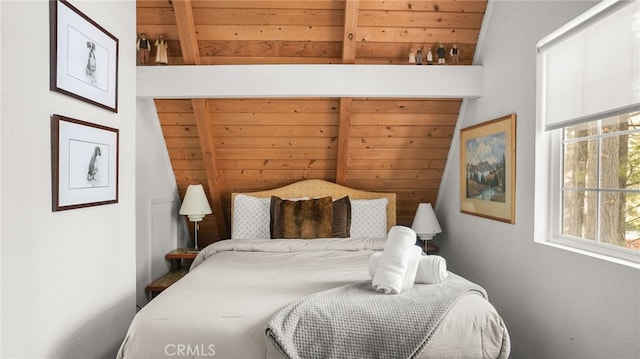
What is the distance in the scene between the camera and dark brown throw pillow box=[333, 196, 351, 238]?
3.70m

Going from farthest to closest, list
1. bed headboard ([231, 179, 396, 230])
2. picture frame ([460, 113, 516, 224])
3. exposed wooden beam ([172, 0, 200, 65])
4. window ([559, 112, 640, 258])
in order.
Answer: bed headboard ([231, 179, 396, 230]) < exposed wooden beam ([172, 0, 200, 65]) < picture frame ([460, 113, 516, 224]) < window ([559, 112, 640, 258])

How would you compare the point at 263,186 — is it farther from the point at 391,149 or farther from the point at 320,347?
the point at 320,347

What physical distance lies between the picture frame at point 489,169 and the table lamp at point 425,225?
0.31 m

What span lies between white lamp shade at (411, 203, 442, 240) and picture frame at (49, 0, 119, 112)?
2.61 m

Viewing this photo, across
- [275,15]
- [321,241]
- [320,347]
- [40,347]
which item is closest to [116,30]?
[275,15]

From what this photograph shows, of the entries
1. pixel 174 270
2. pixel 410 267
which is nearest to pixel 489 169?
pixel 410 267

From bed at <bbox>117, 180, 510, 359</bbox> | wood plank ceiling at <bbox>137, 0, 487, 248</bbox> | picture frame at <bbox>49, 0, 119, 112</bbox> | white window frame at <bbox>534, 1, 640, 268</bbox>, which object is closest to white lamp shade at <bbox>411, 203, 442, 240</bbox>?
wood plank ceiling at <bbox>137, 0, 487, 248</bbox>

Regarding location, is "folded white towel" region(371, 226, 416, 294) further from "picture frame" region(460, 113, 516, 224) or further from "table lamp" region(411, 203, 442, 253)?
"table lamp" region(411, 203, 442, 253)

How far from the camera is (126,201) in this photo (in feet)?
7.32

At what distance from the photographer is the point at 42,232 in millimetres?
1576

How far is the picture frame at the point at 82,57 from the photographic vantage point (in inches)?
64.4

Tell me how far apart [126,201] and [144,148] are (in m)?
1.27

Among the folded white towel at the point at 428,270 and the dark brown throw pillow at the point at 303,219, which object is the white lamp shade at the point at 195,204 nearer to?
the dark brown throw pillow at the point at 303,219

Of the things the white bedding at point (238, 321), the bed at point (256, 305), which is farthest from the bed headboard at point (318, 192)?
the white bedding at point (238, 321)
